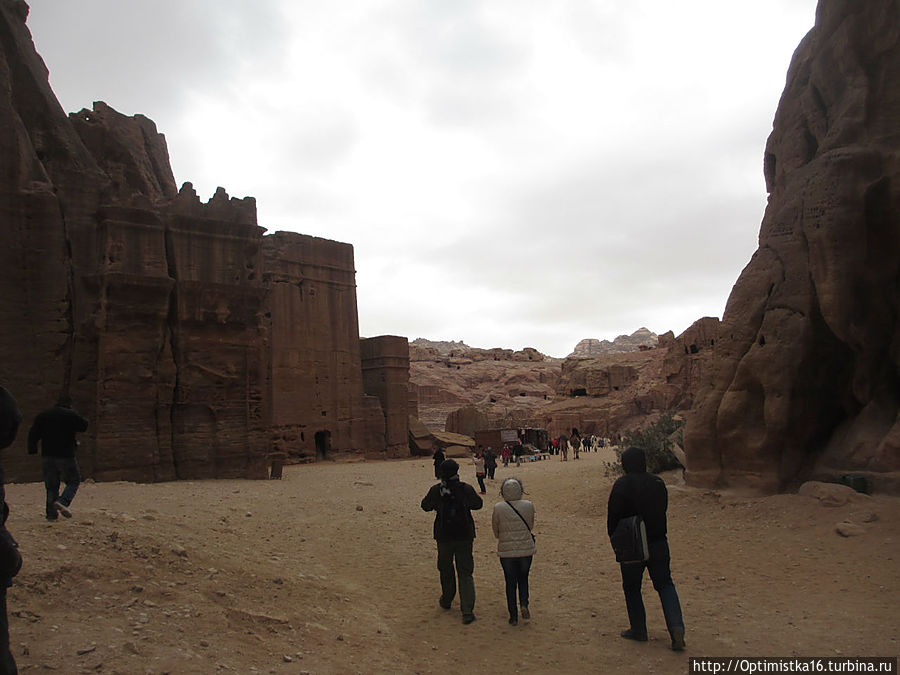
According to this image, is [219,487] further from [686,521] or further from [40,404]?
[686,521]

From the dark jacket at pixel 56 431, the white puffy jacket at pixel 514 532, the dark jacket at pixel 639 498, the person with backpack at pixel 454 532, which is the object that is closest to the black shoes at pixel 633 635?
the dark jacket at pixel 639 498

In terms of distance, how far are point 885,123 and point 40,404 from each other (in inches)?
661

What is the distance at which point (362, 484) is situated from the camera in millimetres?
17062

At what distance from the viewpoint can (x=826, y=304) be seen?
9578 mm

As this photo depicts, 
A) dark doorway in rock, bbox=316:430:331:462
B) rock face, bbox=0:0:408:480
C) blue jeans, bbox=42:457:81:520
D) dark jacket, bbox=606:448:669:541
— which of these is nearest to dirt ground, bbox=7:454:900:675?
blue jeans, bbox=42:457:81:520

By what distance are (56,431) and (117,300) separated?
889 cm

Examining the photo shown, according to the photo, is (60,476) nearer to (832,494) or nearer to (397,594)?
(397,594)

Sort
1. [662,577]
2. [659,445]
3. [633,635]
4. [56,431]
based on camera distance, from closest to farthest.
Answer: [662,577]
[633,635]
[56,431]
[659,445]

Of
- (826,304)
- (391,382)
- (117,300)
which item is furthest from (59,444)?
(391,382)

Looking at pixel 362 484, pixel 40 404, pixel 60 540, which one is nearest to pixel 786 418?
pixel 60 540

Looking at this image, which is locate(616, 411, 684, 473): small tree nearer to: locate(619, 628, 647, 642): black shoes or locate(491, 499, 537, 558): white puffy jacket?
locate(491, 499, 537, 558): white puffy jacket

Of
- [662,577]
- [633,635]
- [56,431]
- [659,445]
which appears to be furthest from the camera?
[659,445]

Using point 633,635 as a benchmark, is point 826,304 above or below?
above

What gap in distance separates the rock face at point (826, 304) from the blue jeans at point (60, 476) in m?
9.19
